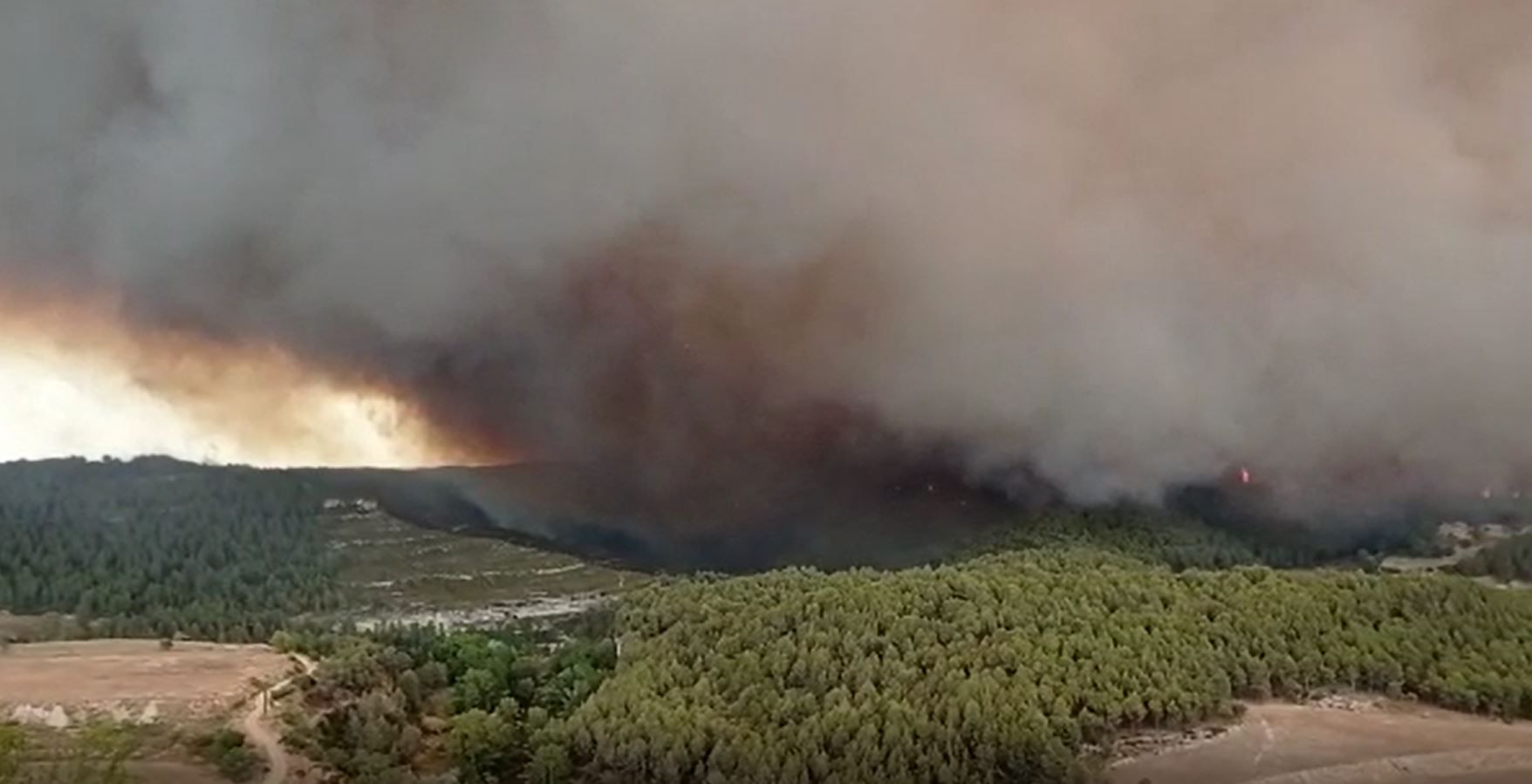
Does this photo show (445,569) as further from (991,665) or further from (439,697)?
(991,665)

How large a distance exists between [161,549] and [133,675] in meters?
8.55

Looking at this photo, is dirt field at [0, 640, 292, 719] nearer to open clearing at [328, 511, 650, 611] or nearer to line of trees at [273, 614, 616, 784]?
line of trees at [273, 614, 616, 784]

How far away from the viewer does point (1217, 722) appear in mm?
24172

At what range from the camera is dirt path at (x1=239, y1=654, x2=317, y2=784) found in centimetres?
2214

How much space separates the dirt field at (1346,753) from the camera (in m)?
22.7

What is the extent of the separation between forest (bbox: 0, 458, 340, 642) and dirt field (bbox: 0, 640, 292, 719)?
6.13ft

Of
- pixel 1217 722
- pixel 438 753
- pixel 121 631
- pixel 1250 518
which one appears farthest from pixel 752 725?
pixel 1250 518

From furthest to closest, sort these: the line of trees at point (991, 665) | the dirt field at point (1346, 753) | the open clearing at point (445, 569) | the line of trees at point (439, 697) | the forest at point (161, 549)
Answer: the open clearing at point (445, 569) → the forest at point (161, 549) → the line of trees at point (439, 697) → the dirt field at point (1346, 753) → the line of trees at point (991, 665)

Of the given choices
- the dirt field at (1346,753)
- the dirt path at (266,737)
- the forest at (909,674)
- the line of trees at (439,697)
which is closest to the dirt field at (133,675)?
the dirt path at (266,737)

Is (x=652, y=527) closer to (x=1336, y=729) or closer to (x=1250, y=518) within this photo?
(x=1250, y=518)

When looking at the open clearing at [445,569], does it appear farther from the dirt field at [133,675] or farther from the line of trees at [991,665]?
the line of trees at [991,665]

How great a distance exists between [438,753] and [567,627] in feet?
23.1

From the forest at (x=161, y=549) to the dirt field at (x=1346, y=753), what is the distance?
16.6m

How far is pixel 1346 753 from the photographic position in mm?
23359
